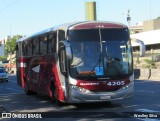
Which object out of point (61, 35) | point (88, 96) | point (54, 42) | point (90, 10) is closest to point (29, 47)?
point (54, 42)

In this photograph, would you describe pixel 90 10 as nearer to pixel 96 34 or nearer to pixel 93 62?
pixel 96 34

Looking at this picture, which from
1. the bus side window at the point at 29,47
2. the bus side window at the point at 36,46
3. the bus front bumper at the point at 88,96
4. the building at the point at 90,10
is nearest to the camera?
the bus front bumper at the point at 88,96

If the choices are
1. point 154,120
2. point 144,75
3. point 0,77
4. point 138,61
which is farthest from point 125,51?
point 138,61

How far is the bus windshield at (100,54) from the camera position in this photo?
50.5 feet

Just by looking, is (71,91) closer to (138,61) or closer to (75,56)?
(75,56)

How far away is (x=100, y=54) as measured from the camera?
15.5 meters

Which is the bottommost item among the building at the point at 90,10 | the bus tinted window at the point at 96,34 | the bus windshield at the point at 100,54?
the bus windshield at the point at 100,54

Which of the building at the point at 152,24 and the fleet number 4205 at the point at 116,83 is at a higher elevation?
the building at the point at 152,24

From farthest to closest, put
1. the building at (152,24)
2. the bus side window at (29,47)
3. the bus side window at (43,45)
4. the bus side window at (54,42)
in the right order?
the building at (152,24) → the bus side window at (29,47) → the bus side window at (43,45) → the bus side window at (54,42)

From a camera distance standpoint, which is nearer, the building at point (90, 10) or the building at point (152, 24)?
the building at point (90, 10)

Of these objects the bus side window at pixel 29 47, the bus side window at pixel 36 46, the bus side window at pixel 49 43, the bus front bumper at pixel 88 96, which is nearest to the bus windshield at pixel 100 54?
the bus front bumper at pixel 88 96

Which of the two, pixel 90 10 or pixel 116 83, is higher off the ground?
pixel 90 10

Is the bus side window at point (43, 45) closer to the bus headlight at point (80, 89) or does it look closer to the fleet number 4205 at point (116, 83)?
the bus headlight at point (80, 89)

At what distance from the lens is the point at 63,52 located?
15867mm
